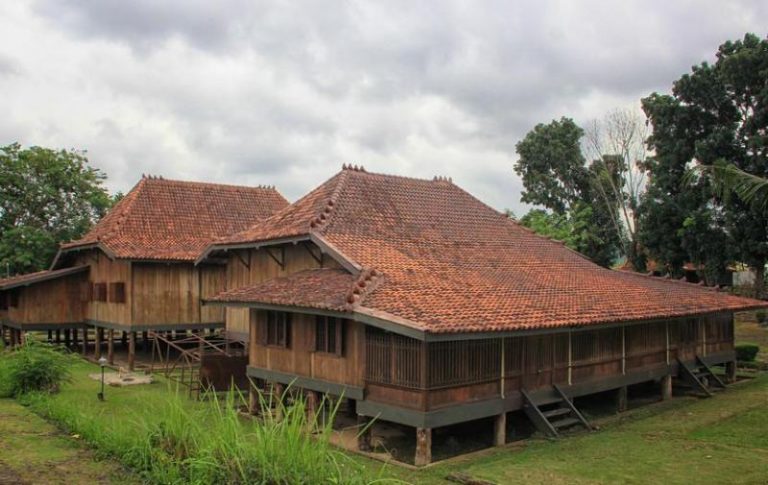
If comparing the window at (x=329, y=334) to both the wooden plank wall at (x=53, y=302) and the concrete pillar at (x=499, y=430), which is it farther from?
the wooden plank wall at (x=53, y=302)

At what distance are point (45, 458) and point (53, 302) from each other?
17.2 metres

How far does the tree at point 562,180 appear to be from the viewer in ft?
146

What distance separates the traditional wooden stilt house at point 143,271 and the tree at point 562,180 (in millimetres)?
22337

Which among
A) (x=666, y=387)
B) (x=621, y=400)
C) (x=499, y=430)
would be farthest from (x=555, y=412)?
(x=666, y=387)

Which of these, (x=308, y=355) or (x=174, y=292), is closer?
(x=308, y=355)

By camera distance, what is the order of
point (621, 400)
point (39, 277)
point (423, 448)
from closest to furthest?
point (423, 448) → point (621, 400) → point (39, 277)

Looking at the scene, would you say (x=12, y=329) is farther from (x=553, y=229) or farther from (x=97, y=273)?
(x=553, y=229)

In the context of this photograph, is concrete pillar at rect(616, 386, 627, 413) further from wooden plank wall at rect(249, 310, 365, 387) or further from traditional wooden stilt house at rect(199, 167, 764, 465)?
wooden plank wall at rect(249, 310, 365, 387)

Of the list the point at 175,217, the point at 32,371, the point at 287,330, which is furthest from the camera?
the point at 175,217

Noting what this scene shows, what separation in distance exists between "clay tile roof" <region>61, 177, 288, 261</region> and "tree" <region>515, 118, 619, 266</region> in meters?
20.7

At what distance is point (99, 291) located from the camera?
2673 centimetres

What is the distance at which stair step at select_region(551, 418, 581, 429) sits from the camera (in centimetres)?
1438

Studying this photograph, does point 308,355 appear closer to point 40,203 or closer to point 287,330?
point 287,330

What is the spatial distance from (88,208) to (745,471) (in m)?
36.5
